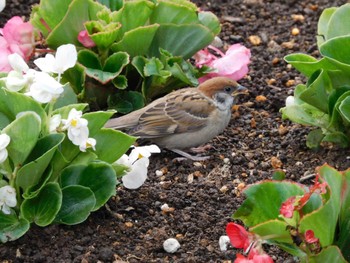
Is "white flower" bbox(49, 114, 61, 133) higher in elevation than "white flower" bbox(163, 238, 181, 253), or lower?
higher

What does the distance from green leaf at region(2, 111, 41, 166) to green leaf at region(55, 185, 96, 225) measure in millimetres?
323

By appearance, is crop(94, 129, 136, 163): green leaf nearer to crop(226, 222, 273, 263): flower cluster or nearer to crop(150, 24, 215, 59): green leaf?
crop(226, 222, 273, 263): flower cluster

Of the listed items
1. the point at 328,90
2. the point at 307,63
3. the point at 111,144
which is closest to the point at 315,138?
the point at 328,90

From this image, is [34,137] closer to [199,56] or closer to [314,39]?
[199,56]

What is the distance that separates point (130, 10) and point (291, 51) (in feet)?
4.35

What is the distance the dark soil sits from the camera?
387cm

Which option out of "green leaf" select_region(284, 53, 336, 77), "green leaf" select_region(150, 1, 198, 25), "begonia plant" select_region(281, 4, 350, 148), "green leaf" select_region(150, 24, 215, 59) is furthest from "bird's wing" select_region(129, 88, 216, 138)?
"green leaf" select_region(284, 53, 336, 77)

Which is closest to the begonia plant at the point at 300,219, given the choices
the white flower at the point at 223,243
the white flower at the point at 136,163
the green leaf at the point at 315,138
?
the white flower at the point at 223,243

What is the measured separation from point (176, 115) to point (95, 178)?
114 cm

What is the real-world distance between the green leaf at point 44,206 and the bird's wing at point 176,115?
3.82 feet

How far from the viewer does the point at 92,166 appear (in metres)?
3.81

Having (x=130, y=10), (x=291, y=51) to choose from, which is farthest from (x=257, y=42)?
(x=130, y=10)

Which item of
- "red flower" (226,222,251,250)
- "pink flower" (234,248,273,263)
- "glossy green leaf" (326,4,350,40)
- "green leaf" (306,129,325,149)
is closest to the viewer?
"pink flower" (234,248,273,263)

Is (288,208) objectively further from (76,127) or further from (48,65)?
(48,65)
